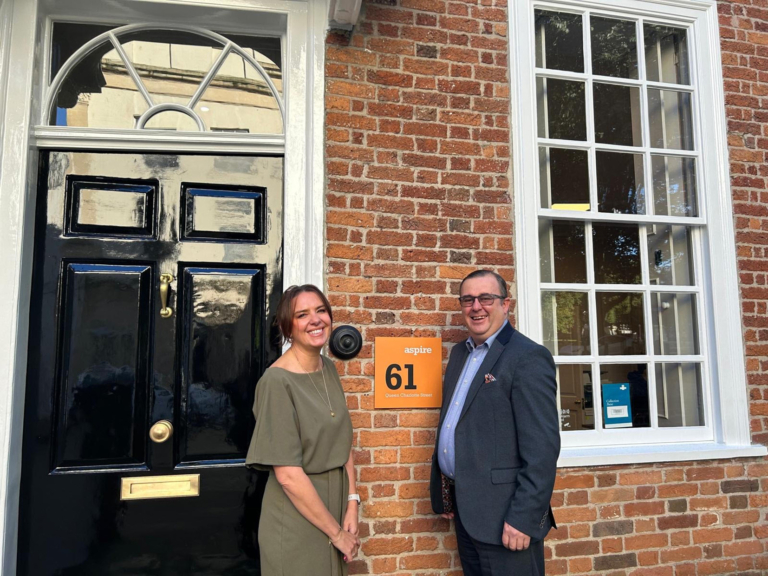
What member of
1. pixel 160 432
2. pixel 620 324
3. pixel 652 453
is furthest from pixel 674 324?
pixel 160 432

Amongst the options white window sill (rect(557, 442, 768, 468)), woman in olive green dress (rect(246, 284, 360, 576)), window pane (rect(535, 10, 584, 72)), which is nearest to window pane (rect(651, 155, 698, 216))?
window pane (rect(535, 10, 584, 72))

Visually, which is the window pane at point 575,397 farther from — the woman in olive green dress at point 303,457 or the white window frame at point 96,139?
the white window frame at point 96,139

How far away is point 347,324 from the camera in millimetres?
2861

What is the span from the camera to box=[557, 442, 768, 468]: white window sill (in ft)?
9.90

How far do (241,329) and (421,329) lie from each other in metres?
0.96

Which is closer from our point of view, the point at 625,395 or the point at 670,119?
the point at 625,395

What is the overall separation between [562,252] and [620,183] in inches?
24.6

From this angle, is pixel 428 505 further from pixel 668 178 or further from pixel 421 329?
pixel 668 178

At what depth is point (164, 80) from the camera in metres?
3.04

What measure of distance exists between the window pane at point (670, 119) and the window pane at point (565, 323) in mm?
1208

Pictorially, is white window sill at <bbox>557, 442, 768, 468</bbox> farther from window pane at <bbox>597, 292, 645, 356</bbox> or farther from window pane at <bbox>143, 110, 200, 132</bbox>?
window pane at <bbox>143, 110, 200, 132</bbox>

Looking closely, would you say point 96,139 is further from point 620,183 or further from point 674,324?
point 674,324

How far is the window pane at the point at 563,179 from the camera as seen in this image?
3316 millimetres

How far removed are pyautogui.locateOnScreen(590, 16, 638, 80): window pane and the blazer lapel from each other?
2.03 metres
